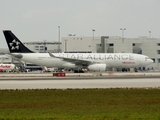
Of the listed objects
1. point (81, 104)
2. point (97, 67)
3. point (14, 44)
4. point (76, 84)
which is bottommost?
point (81, 104)

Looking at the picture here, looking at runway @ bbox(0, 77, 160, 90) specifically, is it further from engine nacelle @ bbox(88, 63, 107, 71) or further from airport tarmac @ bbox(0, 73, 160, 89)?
engine nacelle @ bbox(88, 63, 107, 71)

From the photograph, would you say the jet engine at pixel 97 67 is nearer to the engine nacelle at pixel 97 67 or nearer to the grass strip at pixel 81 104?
the engine nacelle at pixel 97 67

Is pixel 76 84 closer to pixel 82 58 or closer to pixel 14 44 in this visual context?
pixel 82 58

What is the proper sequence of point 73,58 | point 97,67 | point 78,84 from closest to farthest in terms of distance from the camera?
point 78,84 → point 97,67 → point 73,58

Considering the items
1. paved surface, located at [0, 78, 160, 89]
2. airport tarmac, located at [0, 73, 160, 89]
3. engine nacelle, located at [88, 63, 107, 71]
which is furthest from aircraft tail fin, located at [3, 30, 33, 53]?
paved surface, located at [0, 78, 160, 89]

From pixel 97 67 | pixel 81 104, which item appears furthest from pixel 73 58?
pixel 81 104

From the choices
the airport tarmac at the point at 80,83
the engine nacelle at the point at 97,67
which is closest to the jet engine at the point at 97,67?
the engine nacelle at the point at 97,67

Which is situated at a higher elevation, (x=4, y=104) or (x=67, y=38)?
(x=67, y=38)

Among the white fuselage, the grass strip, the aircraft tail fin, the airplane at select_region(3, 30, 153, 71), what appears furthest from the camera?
the aircraft tail fin

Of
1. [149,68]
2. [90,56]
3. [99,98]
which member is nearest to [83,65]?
[90,56]

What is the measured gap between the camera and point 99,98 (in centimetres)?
3603

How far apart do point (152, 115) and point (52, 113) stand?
5.76 metres

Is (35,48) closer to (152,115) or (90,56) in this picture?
(90,56)

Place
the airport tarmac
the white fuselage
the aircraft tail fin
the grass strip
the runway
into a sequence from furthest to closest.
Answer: the aircraft tail fin
the white fuselage
the airport tarmac
the runway
the grass strip
